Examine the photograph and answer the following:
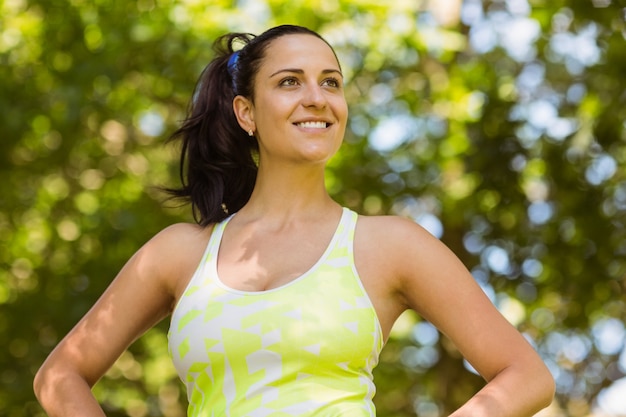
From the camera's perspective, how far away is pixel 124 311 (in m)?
2.85

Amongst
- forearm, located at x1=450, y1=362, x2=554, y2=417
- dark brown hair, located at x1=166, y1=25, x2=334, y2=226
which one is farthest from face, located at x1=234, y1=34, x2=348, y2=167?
forearm, located at x1=450, y1=362, x2=554, y2=417

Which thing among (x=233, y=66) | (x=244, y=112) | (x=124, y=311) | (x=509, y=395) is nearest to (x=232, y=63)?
(x=233, y=66)

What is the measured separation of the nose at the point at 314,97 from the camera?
275 cm

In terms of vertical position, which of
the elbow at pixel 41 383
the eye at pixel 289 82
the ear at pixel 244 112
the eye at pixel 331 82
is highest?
the eye at pixel 289 82

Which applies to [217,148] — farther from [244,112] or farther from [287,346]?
[287,346]

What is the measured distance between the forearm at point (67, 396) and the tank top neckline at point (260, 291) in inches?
16.1

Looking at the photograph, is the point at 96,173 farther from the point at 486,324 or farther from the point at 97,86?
the point at 486,324

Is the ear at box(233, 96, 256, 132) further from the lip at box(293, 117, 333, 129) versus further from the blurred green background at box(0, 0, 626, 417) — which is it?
the blurred green background at box(0, 0, 626, 417)

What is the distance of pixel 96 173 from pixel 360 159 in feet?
5.94

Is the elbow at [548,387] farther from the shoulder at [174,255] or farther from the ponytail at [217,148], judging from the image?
the ponytail at [217,148]

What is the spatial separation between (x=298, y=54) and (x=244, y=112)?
0.84 feet

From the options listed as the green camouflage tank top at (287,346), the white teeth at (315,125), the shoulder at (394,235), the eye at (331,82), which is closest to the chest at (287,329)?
the green camouflage tank top at (287,346)

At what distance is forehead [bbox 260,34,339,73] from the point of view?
2.83m

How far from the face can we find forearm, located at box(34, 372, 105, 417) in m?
0.69
